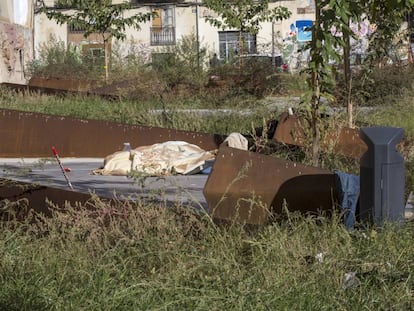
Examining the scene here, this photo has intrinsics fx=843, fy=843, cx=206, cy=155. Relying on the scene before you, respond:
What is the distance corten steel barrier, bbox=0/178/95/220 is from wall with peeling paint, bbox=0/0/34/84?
2549cm

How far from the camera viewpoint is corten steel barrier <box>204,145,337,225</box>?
21.5 feet

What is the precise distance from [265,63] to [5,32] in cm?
1400

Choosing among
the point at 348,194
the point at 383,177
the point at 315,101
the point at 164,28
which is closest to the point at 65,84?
the point at 315,101

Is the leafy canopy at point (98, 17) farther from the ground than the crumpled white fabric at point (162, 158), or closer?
farther from the ground

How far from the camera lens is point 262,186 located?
6.77m

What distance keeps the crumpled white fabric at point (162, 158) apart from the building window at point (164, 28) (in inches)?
1402

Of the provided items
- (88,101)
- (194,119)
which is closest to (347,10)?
(194,119)

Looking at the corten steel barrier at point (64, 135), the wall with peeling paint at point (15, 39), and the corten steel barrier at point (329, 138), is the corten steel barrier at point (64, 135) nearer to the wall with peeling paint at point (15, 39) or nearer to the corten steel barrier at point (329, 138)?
the corten steel barrier at point (329, 138)

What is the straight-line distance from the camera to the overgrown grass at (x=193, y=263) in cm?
444

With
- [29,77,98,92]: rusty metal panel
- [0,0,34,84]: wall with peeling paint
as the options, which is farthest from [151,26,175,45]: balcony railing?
[29,77,98,92]: rusty metal panel

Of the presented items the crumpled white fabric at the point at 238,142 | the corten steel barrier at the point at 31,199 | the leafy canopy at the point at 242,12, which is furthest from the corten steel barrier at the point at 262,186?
the leafy canopy at the point at 242,12

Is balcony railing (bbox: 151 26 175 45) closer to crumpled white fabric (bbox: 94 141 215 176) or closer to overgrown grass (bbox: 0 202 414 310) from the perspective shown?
crumpled white fabric (bbox: 94 141 215 176)

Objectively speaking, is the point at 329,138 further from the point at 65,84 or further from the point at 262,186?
the point at 65,84

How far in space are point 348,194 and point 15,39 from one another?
29824mm
